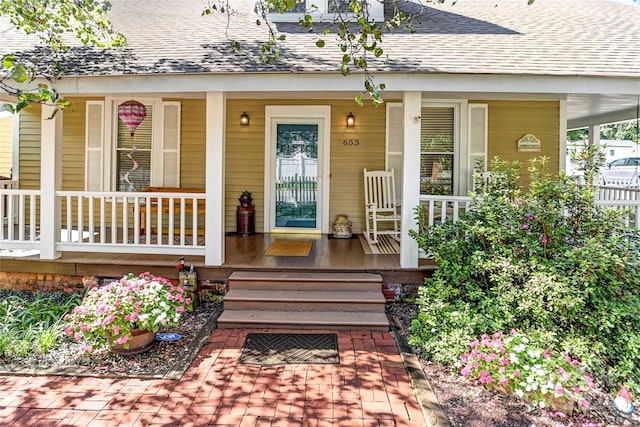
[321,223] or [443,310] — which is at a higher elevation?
[321,223]

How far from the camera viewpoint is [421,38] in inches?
224

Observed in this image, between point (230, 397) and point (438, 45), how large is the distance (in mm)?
4769

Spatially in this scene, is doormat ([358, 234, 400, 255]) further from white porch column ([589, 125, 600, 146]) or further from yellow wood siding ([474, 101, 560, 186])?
white porch column ([589, 125, 600, 146])


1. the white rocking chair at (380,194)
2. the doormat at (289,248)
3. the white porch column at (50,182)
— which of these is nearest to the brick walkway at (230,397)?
the doormat at (289,248)

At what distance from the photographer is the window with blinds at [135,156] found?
274 inches

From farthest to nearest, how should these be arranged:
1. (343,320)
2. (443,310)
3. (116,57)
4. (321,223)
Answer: (321,223) < (116,57) < (343,320) < (443,310)

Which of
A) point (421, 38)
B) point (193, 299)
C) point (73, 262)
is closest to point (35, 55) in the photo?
point (73, 262)

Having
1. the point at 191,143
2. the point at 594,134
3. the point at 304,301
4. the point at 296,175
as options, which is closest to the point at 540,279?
the point at 304,301

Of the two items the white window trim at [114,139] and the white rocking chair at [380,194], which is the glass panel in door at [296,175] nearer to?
the white rocking chair at [380,194]

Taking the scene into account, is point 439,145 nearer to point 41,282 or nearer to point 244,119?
point 244,119

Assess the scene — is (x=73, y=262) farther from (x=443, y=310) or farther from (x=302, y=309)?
(x=443, y=310)

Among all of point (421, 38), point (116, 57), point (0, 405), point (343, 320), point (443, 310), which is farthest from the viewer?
point (421, 38)

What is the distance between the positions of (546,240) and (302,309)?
234cm

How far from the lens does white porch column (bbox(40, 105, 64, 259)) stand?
486 cm
